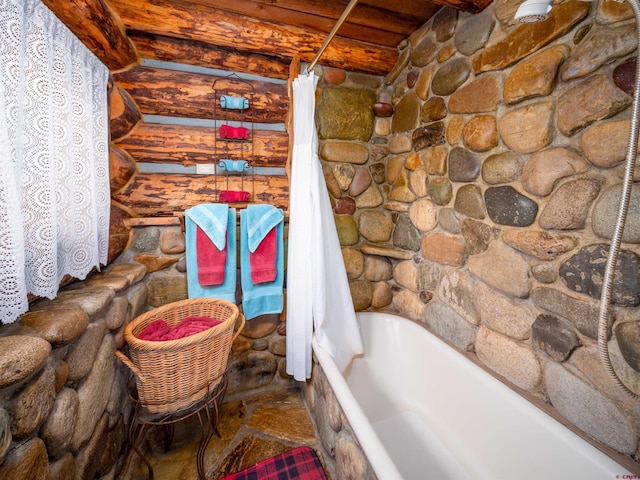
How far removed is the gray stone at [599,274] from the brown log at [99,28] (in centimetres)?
193

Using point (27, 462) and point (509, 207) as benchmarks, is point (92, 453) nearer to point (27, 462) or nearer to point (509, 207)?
point (27, 462)

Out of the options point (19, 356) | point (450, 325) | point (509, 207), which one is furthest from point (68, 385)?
point (509, 207)

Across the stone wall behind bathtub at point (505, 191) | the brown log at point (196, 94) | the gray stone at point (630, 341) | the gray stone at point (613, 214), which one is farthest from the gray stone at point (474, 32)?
the gray stone at point (630, 341)

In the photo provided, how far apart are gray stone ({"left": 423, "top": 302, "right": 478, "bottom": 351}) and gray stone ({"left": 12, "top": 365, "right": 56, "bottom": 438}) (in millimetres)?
1547

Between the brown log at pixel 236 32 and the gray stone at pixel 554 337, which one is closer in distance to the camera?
the gray stone at pixel 554 337

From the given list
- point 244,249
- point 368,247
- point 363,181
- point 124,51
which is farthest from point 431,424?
point 124,51

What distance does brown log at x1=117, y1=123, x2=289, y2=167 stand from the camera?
1.45 m

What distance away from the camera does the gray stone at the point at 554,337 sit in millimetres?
872

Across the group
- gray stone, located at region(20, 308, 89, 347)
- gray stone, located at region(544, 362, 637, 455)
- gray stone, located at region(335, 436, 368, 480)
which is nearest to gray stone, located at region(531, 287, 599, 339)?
gray stone, located at region(544, 362, 637, 455)

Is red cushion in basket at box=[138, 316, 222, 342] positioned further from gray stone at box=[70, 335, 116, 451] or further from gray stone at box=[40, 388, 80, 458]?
gray stone at box=[40, 388, 80, 458]

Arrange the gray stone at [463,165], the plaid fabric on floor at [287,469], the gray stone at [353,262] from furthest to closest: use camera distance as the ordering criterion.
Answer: the gray stone at [353,262], the gray stone at [463,165], the plaid fabric on floor at [287,469]

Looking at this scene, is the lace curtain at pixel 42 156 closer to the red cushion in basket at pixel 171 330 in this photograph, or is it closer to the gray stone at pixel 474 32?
the red cushion in basket at pixel 171 330

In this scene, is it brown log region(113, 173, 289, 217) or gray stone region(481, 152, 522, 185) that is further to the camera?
brown log region(113, 173, 289, 217)

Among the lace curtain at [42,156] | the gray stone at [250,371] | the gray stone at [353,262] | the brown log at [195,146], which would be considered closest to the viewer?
the lace curtain at [42,156]
